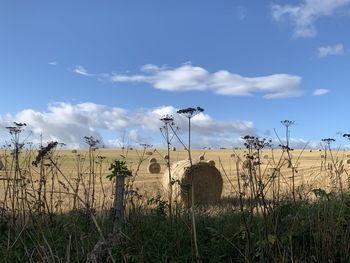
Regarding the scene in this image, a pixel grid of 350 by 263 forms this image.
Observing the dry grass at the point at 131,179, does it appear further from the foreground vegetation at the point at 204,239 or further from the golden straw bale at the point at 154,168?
the golden straw bale at the point at 154,168

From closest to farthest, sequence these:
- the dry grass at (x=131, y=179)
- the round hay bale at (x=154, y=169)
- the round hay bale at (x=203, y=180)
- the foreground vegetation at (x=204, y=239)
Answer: the foreground vegetation at (x=204, y=239) < the dry grass at (x=131, y=179) < the round hay bale at (x=203, y=180) < the round hay bale at (x=154, y=169)

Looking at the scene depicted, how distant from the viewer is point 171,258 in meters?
4.81

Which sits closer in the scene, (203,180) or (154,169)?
(203,180)

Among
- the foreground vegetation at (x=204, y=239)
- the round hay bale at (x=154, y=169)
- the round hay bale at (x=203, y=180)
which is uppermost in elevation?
the round hay bale at (x=154, y=169)

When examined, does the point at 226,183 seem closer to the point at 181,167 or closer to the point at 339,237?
the point at 181,167

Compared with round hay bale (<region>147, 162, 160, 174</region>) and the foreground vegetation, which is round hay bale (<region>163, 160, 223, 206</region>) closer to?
the foreground vegetation

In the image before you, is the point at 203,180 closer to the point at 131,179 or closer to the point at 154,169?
the point at 131,179

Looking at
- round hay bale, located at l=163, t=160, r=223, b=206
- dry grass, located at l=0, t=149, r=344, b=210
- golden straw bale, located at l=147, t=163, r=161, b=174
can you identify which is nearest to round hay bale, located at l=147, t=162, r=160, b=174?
golden straw bale, located at l=147, t=163, r=161, b=174

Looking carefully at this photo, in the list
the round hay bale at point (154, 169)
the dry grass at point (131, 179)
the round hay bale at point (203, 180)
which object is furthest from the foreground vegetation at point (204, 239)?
the round hay bale at point (154, 169)

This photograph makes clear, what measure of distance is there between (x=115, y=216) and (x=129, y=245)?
1.28 ft

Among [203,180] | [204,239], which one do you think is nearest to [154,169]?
[203,180]

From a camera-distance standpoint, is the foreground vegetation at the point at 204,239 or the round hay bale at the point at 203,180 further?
the round hay bale at the point at 203,180

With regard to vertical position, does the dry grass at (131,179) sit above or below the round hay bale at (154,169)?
below

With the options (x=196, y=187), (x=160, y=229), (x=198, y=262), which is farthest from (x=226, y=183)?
(x=198, y=262)
